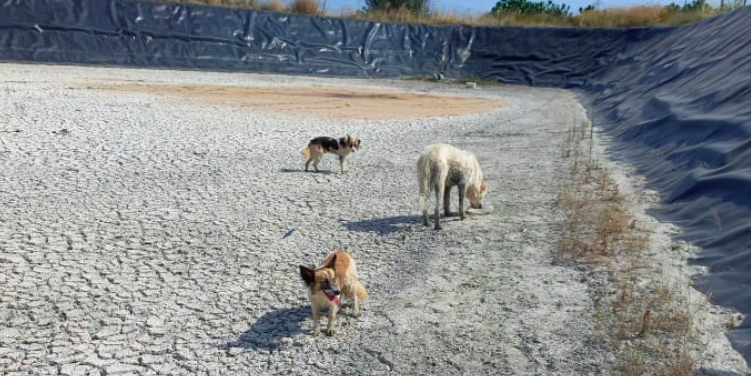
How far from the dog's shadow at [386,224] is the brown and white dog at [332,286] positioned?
2669 millimetres

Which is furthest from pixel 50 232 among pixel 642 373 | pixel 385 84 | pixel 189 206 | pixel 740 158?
pixel 385 84

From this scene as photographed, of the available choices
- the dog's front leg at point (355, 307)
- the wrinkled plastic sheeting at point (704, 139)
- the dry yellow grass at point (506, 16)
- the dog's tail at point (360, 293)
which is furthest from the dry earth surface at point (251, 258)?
the dry yellow grass at point (506, 16)

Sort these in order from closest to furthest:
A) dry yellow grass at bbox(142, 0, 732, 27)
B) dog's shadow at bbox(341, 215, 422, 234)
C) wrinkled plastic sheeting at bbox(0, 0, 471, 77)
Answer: dog's shadow at bbox(341, 215, 422, 234), wrinkled plastic sheeting at bbox(0, 0, 471, 77), dry yellow grass at bbox(142, 0, 732, 27)

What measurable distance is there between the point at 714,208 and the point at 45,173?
9758 millimetres

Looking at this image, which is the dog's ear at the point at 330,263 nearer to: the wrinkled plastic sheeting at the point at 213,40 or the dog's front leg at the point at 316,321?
the dog's front leg at the point at 316,321

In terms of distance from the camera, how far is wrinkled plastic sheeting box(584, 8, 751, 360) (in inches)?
269

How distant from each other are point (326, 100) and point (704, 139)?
1453 cm

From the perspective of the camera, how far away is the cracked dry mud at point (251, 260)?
531cm

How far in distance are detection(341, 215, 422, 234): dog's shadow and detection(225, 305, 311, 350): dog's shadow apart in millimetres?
2677

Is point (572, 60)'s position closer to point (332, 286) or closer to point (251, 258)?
→ point (251, 258)

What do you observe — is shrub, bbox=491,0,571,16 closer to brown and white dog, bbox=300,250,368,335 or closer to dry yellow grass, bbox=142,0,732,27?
dry yellow grass, bbox=142,0,732,27

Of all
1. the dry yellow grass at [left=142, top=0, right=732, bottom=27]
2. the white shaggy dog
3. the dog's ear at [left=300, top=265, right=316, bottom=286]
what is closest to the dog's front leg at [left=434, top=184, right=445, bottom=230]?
the white shaggy dog

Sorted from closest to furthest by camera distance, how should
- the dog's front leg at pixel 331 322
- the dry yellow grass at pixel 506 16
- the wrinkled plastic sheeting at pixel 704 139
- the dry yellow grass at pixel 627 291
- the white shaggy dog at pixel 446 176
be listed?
the dry yellow grass at pixel 627 291 → the dog's front leg at pixel 331 322 → the wrinkled plastic sheeting at pixel 704 139 → the white shaggy dog at pixel 446 176 → the dry yellow grass at pixel 506 16

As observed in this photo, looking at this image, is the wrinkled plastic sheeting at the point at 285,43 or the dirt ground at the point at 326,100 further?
the wrinkled plastic sheeting at the point at 285,43
